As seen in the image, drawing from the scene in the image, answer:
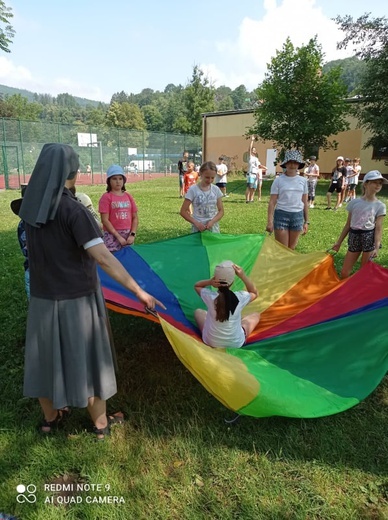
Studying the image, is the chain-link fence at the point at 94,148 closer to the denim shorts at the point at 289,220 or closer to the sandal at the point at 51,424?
the denim shorts at the point at 289,220

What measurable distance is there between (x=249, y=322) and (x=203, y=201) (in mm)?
1502

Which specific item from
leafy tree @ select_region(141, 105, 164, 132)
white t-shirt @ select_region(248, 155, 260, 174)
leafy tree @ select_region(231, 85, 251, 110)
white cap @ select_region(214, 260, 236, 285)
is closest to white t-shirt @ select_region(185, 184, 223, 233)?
white cap @ select_region(214, 260, 236, 285)

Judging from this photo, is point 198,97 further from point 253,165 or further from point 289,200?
point 289,200

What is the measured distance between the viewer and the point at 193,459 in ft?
7.67

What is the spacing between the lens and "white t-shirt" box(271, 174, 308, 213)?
4406 millimetres

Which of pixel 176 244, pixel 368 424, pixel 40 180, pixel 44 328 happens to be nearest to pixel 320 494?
pixel 368 424

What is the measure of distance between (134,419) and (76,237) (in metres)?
1.33

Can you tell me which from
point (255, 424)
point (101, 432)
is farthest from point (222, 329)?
point (101, 432)

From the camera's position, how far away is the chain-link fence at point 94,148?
18.7 m

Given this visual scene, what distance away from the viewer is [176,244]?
13.6 feet

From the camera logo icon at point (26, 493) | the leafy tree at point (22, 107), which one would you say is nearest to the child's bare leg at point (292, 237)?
the camera logo icon at point (26, 493)

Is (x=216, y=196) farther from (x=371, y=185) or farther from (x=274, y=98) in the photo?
(x=274, y=98)

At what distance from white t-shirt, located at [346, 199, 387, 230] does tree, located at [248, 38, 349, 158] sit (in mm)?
14085

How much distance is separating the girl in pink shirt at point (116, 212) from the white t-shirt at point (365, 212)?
2208mm
